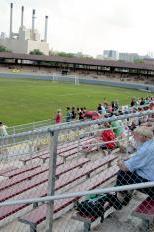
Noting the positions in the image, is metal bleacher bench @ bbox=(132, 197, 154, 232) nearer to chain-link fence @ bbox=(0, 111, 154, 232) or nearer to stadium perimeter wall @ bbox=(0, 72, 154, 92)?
chain-link fence @ bbox=(0, 111, 154, 232)

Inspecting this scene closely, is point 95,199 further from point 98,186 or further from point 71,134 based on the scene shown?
point 71,134

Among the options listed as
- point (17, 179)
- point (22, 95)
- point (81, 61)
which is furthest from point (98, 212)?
point (81, 61)

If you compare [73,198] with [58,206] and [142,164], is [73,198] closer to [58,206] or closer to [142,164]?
[58,206]

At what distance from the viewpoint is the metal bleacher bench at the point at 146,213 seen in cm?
491

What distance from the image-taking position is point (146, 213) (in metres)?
4.95

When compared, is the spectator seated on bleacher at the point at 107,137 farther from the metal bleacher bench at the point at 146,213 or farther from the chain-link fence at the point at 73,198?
the metal bleacher bench at the point at 146,213

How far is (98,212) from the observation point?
5336 millimetres

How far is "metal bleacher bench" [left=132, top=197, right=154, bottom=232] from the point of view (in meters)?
4.91

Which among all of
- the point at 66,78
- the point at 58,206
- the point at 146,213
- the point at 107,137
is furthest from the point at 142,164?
the point at 66,78

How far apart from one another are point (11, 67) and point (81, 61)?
43.0 feet

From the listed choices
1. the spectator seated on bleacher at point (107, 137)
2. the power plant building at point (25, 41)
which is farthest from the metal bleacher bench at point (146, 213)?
the power plant building at point (25, 41)

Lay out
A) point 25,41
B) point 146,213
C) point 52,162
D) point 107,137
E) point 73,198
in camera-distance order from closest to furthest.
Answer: point 52,162 → point 146,213 → point 73,198 → point 107,137 → point 25,41

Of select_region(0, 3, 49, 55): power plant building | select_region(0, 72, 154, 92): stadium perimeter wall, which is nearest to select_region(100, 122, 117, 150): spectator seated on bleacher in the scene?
select_region(0, 72, 154, 92): stadium perimeter wall

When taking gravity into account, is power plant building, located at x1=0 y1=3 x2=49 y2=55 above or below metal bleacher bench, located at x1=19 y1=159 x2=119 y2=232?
above
